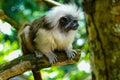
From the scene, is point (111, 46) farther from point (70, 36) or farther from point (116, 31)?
point (70, 36)

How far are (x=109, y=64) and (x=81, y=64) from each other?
284 centimetres

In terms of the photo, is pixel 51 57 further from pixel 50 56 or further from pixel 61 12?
pixel 61 12

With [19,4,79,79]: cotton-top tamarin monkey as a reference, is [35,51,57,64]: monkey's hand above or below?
below

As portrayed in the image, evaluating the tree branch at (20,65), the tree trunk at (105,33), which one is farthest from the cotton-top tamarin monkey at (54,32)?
the tree trunk at (105,33)

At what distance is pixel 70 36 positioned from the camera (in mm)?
3039

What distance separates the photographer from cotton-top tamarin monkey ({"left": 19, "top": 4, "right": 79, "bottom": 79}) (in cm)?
288

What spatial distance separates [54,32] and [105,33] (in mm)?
1480

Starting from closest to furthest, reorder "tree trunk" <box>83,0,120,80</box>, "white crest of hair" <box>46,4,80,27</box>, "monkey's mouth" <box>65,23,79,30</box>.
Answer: "tree trunk" <box>83,0,120,80</box> < "monkey's mouth" <box>65,23,79,30</box> < "white crest of hair" <box>46,4,80,27</box>

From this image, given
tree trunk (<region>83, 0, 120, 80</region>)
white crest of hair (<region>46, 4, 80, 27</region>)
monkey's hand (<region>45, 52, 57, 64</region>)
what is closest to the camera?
tree trunk (<region>83, 0, 120, 80</region>)

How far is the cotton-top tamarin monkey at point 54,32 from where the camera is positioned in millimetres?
2879

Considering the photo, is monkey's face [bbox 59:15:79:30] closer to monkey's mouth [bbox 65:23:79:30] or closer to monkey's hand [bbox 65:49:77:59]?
monkey's mouth [bbox 65:23:79:30]

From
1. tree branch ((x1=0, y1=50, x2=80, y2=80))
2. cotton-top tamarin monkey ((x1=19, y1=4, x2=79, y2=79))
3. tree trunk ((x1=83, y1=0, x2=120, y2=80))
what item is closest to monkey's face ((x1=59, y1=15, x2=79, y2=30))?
cotton-top tamarin monkey ((x1=19, y1=4, x2=79, y2=79))

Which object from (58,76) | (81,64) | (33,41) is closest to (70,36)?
(33,41)

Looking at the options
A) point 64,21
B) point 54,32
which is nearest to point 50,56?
point 54,32
